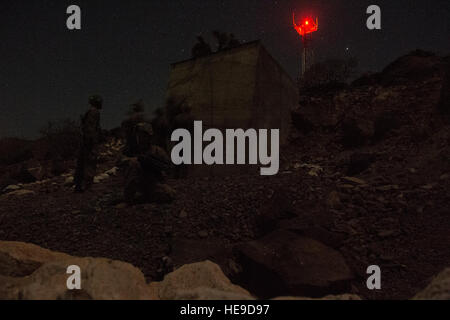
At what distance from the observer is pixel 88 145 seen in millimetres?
6258

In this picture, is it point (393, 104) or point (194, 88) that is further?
point (393, 104)

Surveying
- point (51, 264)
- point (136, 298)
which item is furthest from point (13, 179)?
point (136, 298)

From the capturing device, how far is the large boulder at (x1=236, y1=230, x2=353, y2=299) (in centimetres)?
246

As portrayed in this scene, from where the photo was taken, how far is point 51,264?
187 cm

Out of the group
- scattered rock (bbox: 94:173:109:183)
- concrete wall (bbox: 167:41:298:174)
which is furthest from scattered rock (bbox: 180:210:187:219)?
scattered rock (bbox: 94:173:109:183)

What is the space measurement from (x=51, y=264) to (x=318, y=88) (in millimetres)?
12601

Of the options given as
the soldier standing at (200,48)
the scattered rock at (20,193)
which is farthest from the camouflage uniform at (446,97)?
the scattered rock at (20,193)


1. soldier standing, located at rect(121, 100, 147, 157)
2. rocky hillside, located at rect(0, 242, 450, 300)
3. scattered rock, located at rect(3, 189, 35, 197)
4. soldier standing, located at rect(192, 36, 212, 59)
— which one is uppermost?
soldier standing, located at rect(192, 36, 212, 59)

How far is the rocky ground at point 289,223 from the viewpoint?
2742 millimetres

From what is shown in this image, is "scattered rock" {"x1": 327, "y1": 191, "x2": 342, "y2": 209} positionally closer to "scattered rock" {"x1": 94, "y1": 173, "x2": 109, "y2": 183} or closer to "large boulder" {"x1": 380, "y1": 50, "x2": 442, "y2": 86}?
"scattered rock" {"x1": 94, "y1": 173, "x2": 109, "y2": 183}

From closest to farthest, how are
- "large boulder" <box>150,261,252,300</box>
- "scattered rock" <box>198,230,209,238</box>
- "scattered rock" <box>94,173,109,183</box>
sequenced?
"large boulder" <box>150,261,252,300</box>
"scattered rock" <box>198,230,209,238</box>
"scattered rock" <box>94,173,109,183</box>

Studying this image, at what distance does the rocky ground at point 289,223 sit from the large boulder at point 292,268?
0.03ft

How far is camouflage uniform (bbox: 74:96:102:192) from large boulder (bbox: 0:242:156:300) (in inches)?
163

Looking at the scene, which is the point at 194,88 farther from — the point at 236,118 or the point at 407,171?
the point at 407,171
